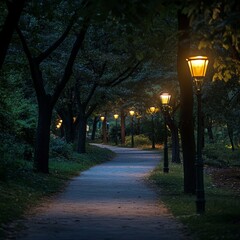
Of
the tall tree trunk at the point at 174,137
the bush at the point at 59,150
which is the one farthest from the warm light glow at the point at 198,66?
the tall tree trunk at the point at 174,137

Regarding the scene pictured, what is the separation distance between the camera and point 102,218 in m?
10.9

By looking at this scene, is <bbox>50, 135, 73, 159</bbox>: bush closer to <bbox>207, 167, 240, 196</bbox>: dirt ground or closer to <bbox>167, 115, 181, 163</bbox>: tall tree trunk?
<bbox>167, 115, 181, 163</bbox>: tall tree trunk

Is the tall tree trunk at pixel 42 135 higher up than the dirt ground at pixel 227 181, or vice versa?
the tall tree trunk at pixel 42 135

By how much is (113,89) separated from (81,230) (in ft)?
88.9

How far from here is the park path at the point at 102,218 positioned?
344 inches

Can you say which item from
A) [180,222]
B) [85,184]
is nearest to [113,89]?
[85,184]

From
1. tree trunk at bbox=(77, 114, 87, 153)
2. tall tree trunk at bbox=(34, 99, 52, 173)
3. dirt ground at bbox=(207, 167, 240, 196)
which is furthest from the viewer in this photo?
tree trunk at bbox=(77, 114, 87, 153)

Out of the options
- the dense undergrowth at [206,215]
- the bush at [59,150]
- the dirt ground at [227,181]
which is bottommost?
the dirt ground at [227,181]

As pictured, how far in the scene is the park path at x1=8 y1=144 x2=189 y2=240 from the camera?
8.75 meters

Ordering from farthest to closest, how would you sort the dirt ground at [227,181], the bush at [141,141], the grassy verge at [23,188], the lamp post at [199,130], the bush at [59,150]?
the bush at [141,141] < the bush at [59,150] < the dirt ground at [227,181] < the grassy verge at [23,188] < the lamp post at [199,130]

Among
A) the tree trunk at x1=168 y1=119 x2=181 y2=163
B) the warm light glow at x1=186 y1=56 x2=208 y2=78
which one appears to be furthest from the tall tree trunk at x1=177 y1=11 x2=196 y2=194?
the tree trunk at x1=168 y1=119 x2=181 y2=163

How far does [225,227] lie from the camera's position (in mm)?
8812

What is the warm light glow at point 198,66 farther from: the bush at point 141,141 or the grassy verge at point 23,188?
the bush at point 141,141

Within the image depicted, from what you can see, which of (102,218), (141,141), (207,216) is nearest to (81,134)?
(102,218)
